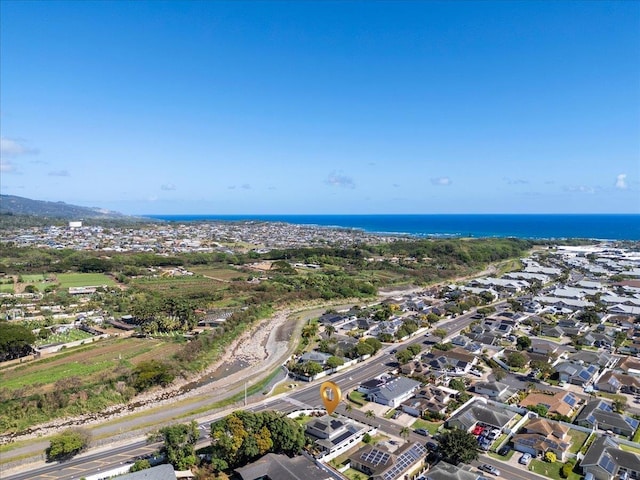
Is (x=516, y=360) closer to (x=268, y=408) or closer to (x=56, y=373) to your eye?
(x=268, y=408)

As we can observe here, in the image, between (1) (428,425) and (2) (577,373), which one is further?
(2) (577,373)

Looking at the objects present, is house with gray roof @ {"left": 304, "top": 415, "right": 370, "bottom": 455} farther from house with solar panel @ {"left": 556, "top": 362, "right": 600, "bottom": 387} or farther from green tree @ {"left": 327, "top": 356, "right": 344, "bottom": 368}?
house with solar panel @ {"left": 556, "top": 362, "right": 600, "bottom": 387}

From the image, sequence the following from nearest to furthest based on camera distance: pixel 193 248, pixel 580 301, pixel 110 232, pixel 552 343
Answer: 1. pixel 552 343
2. pixel 580 301
3. pixel 193 248
4. pixel 110 232

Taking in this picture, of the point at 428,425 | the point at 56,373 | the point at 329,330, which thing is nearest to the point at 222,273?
the point at 329,330

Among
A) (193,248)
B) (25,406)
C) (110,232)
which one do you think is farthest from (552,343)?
(110,232)

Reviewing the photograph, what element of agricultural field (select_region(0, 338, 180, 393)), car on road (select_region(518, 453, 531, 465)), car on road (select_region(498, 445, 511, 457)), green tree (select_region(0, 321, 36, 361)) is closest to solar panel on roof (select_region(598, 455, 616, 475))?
car on road (select_region(518, 453, 531, 465))

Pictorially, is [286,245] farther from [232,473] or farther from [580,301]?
[232,473]
